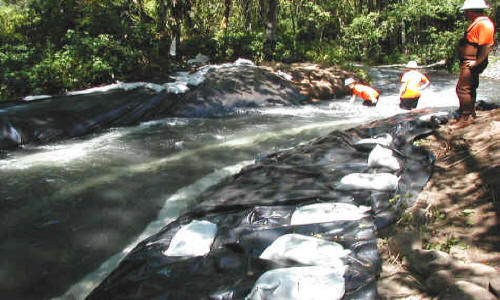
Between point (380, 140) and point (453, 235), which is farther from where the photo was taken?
point (380, 140)

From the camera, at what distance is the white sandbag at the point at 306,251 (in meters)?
1.99

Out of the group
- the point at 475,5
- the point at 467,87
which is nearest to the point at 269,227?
the point at 467,87

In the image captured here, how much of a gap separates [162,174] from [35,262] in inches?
78.2

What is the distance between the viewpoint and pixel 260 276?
1.91 meters

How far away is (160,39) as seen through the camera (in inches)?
437

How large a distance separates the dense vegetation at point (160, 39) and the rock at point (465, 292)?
841cm

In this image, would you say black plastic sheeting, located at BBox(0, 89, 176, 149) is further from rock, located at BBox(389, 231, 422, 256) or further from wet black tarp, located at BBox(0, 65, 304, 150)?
rock, located at BBox(389, 231, 422, 256)

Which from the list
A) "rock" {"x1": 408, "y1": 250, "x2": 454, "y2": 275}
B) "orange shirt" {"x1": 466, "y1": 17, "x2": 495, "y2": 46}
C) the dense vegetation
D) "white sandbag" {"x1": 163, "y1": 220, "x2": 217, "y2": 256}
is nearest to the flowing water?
"white sandbag" {"x1": 163, "y1": 220, "x2": 217, "y2": 256}

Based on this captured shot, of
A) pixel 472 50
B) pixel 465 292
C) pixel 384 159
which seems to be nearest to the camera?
pixel 465 292

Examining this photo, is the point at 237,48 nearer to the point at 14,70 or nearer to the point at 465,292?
the point at 14,70

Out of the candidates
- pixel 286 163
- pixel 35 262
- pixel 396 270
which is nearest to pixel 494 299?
pixel 396 270

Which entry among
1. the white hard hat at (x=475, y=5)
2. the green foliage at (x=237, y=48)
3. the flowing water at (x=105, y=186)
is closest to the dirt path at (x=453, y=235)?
the white hard hat at (x=475, y=5)

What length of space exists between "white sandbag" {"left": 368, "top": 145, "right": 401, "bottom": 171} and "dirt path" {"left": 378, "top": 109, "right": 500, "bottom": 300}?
365 millimetres

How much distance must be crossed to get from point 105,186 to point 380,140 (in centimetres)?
346
